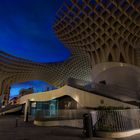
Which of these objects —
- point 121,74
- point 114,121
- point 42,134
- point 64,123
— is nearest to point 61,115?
point 64,123

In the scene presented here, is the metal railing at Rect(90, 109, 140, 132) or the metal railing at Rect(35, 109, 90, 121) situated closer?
the metal railing at Rect(90, 109, 140, 132)

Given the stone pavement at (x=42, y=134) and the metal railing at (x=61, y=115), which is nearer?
the stone pavement at (x=42, y=134)

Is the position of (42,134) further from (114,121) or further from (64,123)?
(64,123)

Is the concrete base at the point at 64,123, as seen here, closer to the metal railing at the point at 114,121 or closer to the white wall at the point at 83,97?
the metal railing at the point at 114,121

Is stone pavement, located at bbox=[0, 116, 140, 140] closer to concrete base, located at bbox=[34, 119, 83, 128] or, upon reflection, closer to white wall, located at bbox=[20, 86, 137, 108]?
concrete base, located at bbox=[34, 119, 83, 128]

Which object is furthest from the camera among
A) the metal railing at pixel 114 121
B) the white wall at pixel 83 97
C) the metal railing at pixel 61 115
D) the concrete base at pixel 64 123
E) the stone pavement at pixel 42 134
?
the white wall at pixel 83 97

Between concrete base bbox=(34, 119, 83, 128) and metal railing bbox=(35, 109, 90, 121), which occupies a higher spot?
metal railing bbox=(35, 109, 90, 121)

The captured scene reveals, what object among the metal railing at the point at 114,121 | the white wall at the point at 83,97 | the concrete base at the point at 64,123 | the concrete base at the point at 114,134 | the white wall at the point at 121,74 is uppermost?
the white wall at the point at 121,74

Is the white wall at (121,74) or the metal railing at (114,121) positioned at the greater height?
the white wall at (121,74)

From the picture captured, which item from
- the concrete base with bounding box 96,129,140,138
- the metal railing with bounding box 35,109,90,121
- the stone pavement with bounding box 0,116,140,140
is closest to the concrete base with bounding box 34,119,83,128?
the metal railing with bounding box 35,109,90,121

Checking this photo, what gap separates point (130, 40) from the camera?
26422mm

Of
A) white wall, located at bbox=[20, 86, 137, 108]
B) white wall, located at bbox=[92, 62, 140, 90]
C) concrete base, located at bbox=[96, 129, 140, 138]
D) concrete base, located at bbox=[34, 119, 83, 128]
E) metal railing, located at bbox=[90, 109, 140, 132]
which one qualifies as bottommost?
concrete base, located at bbox=[96, 129, 140, 138]

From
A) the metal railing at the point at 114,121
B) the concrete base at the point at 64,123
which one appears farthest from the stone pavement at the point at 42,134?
the concrete base at the point at 64,123

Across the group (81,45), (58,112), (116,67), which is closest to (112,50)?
(116,67)
